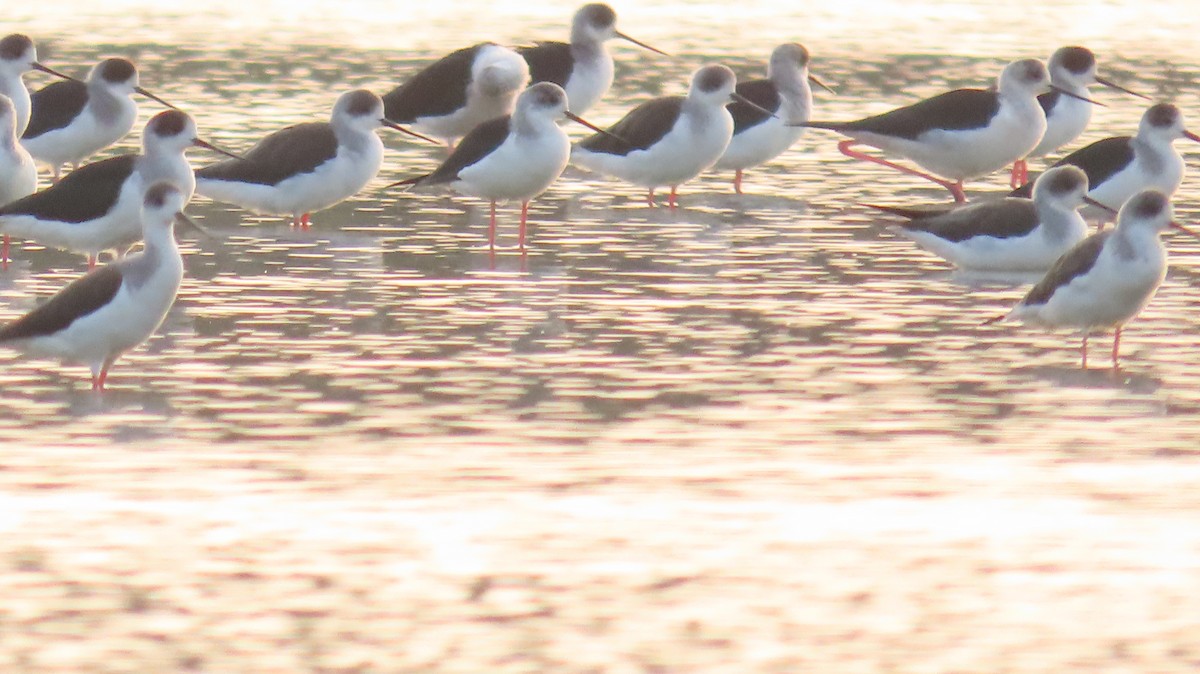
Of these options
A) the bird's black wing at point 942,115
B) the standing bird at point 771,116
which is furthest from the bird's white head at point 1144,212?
the standing bird at point 771,116

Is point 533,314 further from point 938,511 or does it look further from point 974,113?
point 974,113

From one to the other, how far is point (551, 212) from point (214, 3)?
15.3m

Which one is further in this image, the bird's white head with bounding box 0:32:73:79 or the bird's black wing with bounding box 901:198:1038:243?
the bird's white head with bounding box 0:32:73:79

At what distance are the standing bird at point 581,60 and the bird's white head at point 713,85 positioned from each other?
2762mm

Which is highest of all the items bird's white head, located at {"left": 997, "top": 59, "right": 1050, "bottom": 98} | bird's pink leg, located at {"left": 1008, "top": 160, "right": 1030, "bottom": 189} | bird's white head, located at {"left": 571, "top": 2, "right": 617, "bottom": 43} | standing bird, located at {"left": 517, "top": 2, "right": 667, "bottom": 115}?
bird's white head, located at {"left": 997, "top": 59, "right": 1050, "bottom": 98}

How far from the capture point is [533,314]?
1056 cm

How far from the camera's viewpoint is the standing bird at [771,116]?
1540 cm

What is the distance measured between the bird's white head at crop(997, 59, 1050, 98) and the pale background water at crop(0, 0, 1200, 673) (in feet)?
4.61

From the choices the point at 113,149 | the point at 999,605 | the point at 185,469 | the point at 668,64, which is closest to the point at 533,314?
the point at 185,469

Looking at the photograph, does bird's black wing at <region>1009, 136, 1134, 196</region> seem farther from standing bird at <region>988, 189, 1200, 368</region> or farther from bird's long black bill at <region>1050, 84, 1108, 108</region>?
standing bird at <region>988, 189, 1200, 368</region>

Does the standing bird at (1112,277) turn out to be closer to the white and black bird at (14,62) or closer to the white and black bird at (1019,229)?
the white and black bird at (1019,229)

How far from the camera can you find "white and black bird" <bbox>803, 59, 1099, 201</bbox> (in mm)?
14906

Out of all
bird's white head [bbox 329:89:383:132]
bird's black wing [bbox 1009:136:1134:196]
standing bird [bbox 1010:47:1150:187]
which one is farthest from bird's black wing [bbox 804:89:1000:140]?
bird's white head [bbox 329:89:383:132]

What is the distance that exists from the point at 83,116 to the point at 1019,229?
6320mm
